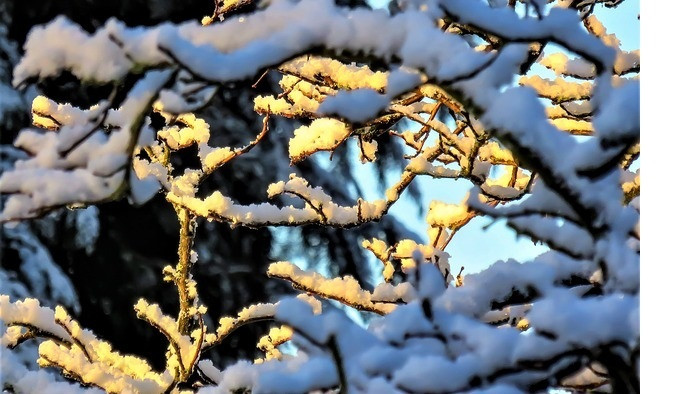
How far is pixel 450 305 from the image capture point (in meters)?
0.88

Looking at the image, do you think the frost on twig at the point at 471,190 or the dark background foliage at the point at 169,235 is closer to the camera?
the frost on twig at the point at 471,190

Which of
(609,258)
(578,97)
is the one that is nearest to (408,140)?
(578,97)

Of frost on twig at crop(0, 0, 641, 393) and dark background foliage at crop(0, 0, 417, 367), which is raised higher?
dark background foliage at crop(0, 0, 417, 367)

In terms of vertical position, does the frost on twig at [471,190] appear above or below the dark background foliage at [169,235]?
below

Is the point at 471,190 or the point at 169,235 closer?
the point at 471,190

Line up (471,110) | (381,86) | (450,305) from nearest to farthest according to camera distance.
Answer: (471,110)
(450,305)
(381,86)

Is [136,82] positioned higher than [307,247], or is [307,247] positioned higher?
[307,247]

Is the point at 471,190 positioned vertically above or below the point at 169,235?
below

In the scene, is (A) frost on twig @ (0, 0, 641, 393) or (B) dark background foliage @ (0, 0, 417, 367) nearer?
(A) frost on twig @ (0, 0, 641, 393)

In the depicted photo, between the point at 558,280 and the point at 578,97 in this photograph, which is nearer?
the point at 558,280
